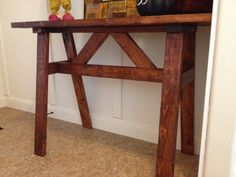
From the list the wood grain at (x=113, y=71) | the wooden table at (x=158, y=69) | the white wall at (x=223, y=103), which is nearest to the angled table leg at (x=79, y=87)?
the wooden table at (x=158, y=69)

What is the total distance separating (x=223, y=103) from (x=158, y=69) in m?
0.31

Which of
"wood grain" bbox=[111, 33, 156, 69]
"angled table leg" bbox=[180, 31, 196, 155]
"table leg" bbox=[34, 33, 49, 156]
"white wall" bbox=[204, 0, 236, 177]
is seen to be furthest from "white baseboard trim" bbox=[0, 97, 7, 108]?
"white wall" bbox=[204, 0, 236, 177]

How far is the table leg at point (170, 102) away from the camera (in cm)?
80

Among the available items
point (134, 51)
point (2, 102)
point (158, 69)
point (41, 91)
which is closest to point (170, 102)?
point (158, 69)

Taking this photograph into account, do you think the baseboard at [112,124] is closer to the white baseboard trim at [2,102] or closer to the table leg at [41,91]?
the white baseboard trim at [2,102]

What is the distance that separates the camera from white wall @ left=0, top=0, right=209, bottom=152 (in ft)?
4.11

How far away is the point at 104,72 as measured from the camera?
1062 millimetres

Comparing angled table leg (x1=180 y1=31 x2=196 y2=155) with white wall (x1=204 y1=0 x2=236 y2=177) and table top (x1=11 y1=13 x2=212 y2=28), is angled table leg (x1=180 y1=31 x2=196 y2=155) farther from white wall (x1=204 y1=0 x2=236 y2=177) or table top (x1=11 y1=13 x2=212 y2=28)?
white wall (x1=204 y1=0 x2=236 y2=177)

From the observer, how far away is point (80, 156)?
1.21 m

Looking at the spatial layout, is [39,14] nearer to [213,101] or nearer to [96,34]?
[96,34]

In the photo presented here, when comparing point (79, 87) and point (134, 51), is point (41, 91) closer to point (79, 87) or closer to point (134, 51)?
point (79, 87)

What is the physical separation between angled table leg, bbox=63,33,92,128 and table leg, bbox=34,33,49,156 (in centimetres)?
24

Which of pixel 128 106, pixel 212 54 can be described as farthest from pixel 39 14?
pixel 212 54

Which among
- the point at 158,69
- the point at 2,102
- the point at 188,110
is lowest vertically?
the point at 2,102
